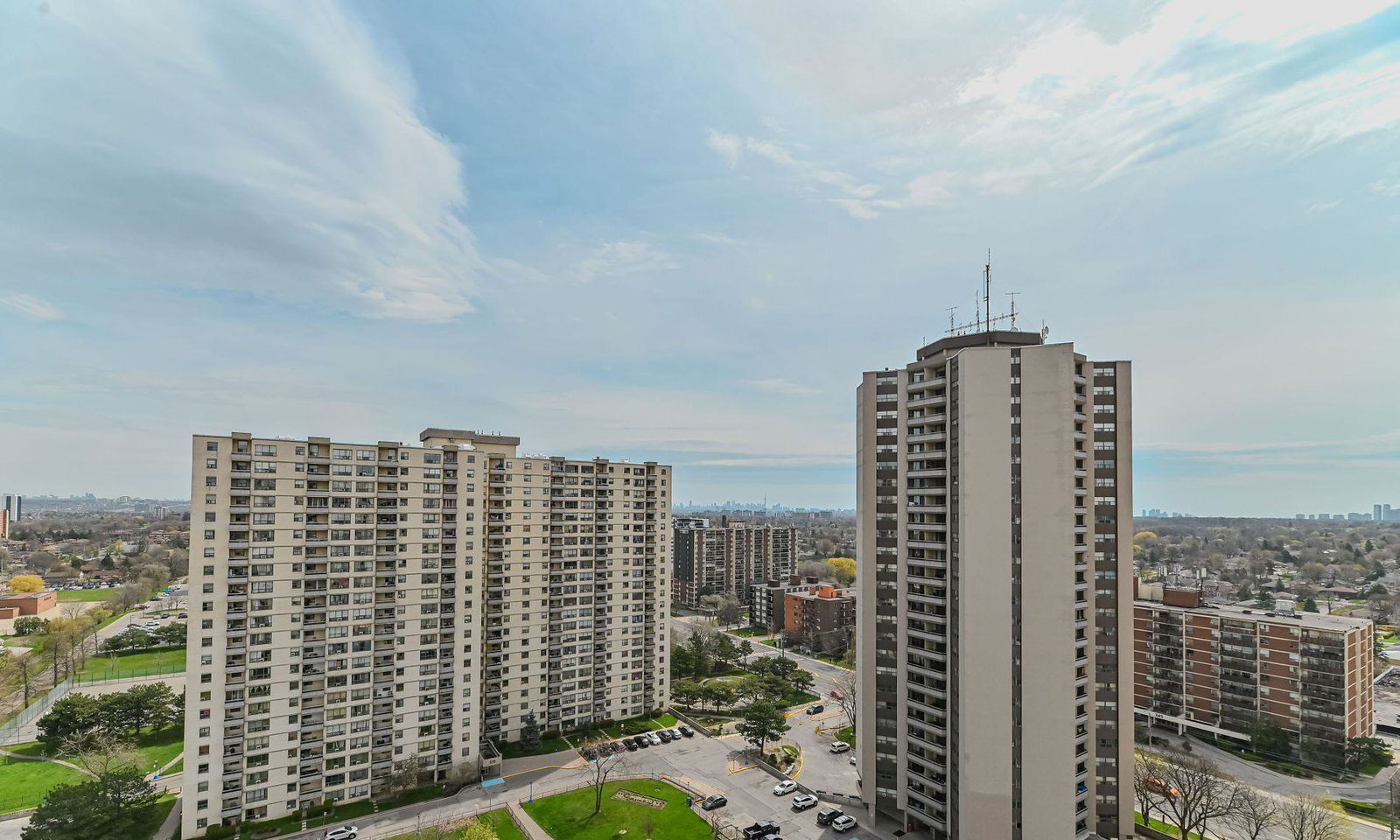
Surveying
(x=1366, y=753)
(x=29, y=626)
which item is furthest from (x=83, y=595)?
(x=1366, y=753)

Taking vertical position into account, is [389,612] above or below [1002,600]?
below

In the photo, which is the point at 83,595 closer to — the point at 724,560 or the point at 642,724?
the point at 724,560

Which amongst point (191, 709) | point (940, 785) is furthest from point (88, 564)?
point (940, 785)

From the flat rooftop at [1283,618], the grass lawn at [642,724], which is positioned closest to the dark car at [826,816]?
the grass lawn at [642,724]

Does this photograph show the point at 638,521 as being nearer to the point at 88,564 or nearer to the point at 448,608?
Answer: the point at 448,608

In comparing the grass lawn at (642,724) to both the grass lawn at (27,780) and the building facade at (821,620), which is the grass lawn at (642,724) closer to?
the building facade at (821,620)

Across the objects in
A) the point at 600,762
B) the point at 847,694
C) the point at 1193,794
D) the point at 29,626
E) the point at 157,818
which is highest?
the point at 1193,794

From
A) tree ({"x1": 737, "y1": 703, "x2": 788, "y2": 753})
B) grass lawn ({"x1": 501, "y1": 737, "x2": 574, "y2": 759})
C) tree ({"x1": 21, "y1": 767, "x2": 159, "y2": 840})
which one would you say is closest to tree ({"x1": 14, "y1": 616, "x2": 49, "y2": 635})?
tree ({"x1": 21, "y1": 767, "x2": 159, "y2": 840})
